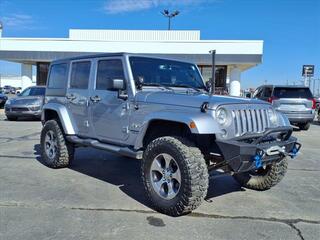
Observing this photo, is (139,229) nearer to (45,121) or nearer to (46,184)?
(46,184)

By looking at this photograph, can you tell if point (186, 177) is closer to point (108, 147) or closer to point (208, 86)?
point (108, 147)

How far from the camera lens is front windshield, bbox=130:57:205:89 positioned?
5930mm

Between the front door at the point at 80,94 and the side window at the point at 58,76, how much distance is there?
0.90ft

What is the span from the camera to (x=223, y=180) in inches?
267

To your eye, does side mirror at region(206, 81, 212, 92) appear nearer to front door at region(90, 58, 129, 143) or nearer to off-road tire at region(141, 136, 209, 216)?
front door at region(90, 58, 129, 143)

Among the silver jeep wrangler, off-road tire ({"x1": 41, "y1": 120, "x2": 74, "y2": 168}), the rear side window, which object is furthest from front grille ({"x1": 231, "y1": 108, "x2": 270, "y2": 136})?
the rear side window

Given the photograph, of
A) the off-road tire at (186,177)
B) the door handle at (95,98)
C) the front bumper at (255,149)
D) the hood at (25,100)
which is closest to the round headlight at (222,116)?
the front bumper at (255,149)

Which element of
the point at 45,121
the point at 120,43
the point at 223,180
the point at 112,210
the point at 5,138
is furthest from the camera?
the point at 120,43

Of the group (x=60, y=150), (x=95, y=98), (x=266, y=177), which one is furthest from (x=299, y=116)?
(x=95, y=98)

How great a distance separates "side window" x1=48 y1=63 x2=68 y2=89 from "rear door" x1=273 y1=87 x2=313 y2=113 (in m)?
9.75

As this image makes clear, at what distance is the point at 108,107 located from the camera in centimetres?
607

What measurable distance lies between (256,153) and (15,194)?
3.37 metres

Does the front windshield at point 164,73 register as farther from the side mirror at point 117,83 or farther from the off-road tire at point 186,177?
the off-road tire at point 186,177

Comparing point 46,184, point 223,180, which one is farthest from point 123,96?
point 223,180
